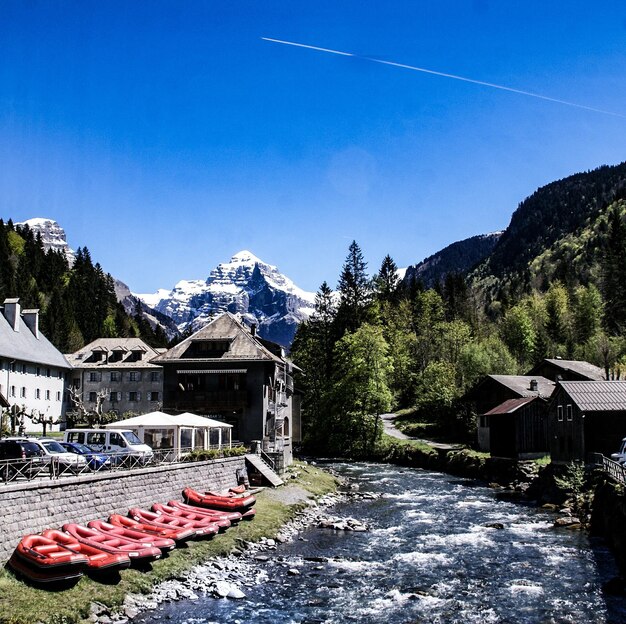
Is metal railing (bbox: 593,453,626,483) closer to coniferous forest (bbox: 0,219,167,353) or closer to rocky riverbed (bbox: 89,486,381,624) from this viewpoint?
rocky riverbed (bbox: 89,486,381,624)

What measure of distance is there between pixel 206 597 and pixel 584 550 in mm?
16593

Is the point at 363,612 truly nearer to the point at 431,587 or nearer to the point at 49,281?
the point at 431,587

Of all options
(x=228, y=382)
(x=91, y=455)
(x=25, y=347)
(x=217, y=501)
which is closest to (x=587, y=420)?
(x=217, y=501)

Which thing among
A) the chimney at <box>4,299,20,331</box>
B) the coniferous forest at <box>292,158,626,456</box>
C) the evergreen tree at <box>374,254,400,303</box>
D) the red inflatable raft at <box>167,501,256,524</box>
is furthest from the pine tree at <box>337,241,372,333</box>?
the red inflatable raft at <box>167,501,256,524</box>

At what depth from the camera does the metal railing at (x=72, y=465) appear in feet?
77.9

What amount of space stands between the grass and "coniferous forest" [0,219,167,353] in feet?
331

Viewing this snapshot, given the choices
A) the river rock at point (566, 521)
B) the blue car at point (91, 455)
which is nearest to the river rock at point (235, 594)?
the blue car at point (91, 455)

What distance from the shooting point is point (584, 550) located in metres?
27.9

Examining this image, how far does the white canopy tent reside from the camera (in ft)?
128

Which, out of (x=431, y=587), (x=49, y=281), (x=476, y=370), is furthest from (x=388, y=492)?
(x=49, y=281)

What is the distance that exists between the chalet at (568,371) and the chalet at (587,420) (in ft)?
58.4

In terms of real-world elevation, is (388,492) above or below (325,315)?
below

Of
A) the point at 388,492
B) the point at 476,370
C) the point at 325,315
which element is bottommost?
the point at 388,492

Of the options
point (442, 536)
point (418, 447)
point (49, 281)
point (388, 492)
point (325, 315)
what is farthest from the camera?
point (49, 281)
